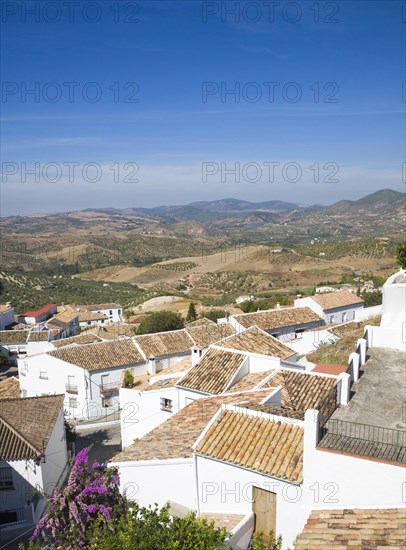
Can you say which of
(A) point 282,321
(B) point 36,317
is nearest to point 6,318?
(B) point 36,317

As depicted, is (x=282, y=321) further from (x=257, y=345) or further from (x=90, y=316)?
(x=90, y=316)

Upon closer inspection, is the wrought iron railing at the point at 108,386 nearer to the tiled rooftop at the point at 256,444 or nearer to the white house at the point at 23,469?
the white house at the point at 23,469

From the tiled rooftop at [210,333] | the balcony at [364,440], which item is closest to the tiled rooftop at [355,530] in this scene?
the balcony at [364,440]

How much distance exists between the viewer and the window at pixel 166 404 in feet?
55.4

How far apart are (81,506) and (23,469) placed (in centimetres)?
584

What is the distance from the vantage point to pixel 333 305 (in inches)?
1438

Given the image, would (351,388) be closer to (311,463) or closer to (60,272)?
(311,463)

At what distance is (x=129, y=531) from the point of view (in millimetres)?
7812

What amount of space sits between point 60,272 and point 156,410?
107m

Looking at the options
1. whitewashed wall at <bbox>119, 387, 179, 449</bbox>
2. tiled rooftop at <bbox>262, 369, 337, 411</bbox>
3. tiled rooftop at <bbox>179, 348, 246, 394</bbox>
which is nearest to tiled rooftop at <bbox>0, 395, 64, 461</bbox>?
whitewashed wall at <bbox>119, 387, 179, 449</bbox>

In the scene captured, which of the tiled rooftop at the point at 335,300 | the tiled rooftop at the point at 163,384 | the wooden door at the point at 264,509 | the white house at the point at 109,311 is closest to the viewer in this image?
the wooden door at the point at 264,509

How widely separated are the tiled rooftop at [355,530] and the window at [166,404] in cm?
952

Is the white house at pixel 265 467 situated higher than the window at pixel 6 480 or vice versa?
the white house at pixel 265 467

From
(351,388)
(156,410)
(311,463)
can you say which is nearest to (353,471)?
(311,463)
